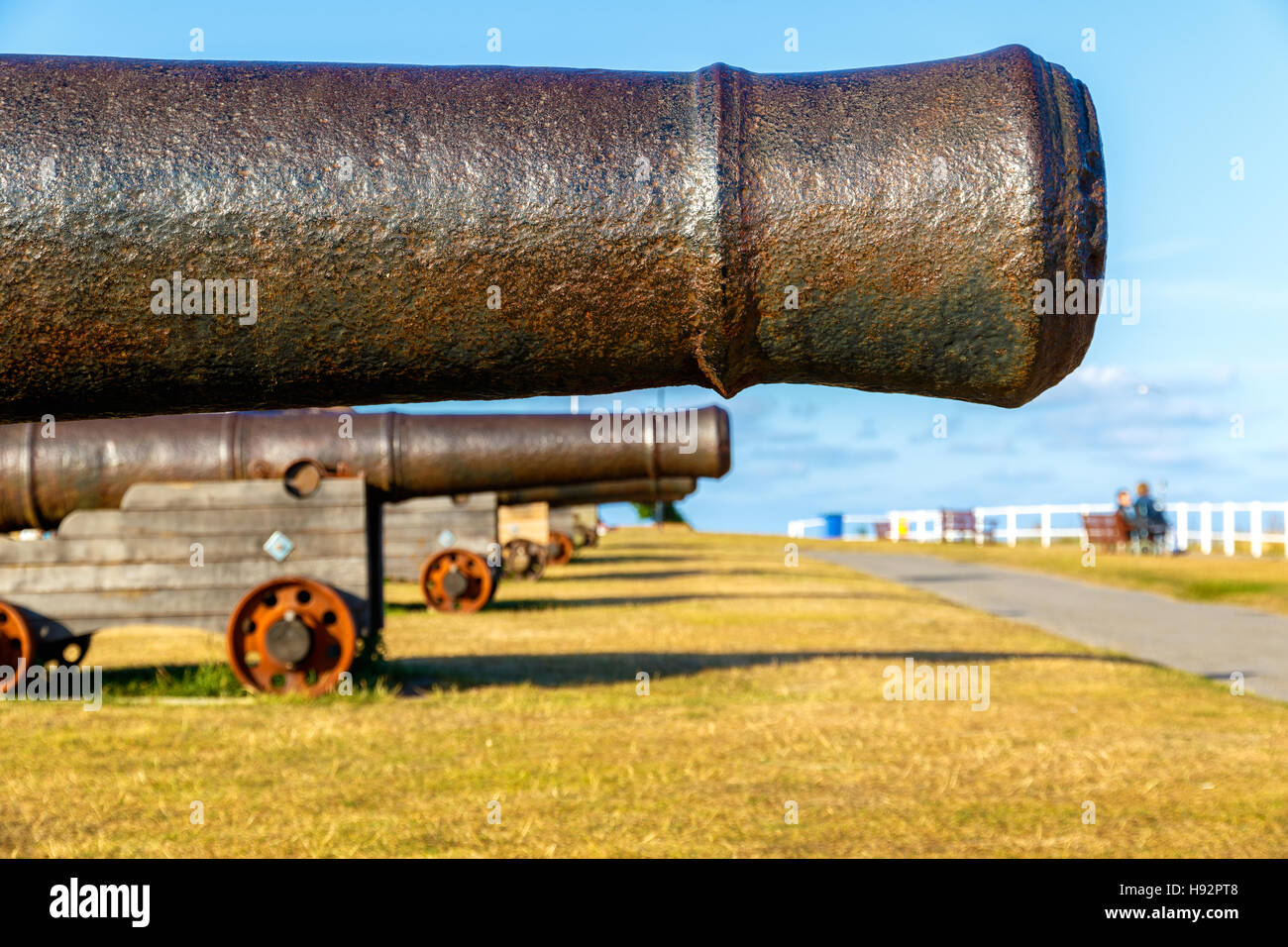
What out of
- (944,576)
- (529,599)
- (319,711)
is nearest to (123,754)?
(319,711)

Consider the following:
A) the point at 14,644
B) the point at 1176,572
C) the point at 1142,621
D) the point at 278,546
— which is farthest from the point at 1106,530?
the point at 14,644

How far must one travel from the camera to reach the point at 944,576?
2106 cm

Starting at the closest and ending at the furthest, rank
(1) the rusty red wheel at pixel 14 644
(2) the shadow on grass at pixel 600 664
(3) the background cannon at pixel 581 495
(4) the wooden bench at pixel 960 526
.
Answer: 1. (1) the rusty red wheel at pixel 14 644
2. (2) the shadow on grass at pixel 600 664
3. (3) the background cannon at pixel 581 495
4. (4) the wooden bench at pixel 960 526

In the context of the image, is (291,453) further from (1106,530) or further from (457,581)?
(1106,530)

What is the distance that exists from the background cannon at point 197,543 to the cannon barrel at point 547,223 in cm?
609

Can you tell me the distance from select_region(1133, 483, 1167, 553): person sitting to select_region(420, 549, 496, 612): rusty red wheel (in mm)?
18867

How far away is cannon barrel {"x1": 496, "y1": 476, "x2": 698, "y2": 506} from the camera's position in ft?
53.4

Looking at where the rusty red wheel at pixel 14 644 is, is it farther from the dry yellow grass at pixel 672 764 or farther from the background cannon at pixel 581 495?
the background cannon at pixel 581 495

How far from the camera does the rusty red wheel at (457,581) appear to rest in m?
13.5

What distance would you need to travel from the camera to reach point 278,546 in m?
7.62

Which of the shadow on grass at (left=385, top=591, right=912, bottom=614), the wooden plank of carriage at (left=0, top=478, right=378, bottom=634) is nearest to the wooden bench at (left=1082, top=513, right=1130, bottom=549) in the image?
the shadow on grass at (left=385, top=591, right=912, bottom=614)

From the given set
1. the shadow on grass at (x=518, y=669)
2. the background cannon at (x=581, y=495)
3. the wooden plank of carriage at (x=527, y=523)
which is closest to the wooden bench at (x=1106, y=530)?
the background cannon at (x=581, y=495)

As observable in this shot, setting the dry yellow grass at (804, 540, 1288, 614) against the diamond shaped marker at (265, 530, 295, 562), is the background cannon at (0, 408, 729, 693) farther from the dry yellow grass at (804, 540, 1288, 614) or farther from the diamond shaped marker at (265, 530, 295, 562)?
the dry yellow grass at (804, 540, 1288, 614)

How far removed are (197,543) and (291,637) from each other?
84cm
